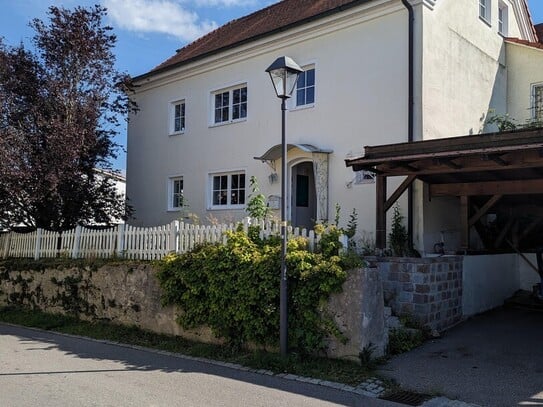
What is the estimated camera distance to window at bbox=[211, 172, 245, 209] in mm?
15453

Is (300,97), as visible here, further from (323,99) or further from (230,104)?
(230,104)

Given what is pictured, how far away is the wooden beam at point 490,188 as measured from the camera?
384 inches

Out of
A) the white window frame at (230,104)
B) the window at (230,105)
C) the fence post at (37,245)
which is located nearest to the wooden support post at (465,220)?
the white window frame at (230,104)

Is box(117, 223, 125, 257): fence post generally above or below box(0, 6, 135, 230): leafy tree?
below

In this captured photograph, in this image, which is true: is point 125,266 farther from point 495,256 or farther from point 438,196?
point 495,256

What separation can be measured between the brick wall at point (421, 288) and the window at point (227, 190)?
6.62 metres

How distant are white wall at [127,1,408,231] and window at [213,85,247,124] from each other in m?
0.24

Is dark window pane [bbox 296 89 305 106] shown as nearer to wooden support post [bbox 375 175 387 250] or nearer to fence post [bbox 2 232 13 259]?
wooden support post [bbox 375 175 387 250]

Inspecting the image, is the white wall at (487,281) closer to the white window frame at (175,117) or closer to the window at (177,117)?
the white window frame at (175,117)

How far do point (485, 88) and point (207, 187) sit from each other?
819 cm

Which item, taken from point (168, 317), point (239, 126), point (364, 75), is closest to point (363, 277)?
point (168, 317)

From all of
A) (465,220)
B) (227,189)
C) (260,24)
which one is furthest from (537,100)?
(227,189)

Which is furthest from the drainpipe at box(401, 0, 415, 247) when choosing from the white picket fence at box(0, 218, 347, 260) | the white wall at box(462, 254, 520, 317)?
the white picket fence at box(0, 218, 347, 260)

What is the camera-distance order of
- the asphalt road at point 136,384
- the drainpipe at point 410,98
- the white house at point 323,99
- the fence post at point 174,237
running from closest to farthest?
the asphalt road at point 136,384, the fence post at point 174,237, the drainpipe at point 410,98, the white house at point 323,99
